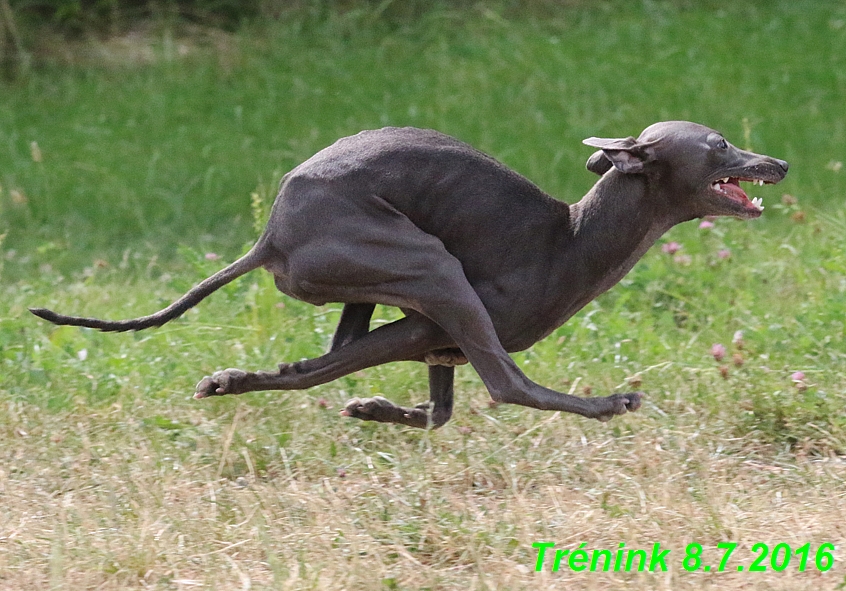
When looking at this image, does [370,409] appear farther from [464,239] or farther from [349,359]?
[464,239]

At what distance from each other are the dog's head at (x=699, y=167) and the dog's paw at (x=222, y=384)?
140cm

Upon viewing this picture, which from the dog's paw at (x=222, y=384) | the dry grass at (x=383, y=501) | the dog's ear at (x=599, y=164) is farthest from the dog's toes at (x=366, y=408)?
the dog's ear at (x=599, y=164)

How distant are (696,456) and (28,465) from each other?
2.47 meters

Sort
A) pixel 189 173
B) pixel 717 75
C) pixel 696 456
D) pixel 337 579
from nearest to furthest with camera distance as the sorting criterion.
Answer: pixel 337 579 → pixel 696 456 → pixel 189 173 → pixel 717 75

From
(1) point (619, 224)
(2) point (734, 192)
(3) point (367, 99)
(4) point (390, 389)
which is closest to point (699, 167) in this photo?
(2) point (734, 192)

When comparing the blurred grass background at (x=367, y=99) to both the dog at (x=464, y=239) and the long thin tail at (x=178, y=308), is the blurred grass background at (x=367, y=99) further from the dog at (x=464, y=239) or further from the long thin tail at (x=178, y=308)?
the dog at (x=464, y=239)

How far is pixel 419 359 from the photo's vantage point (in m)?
4.33

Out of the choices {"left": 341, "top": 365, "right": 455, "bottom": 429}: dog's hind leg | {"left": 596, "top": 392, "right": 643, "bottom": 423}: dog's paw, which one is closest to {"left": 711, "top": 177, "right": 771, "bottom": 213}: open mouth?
{"left": 596, "top": 392, "right": 643, "bottom": 423}: dog's paw

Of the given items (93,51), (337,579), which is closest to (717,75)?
(93,51)

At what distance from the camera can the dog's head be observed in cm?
Result: 408

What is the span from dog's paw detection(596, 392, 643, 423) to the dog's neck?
1.23 ft

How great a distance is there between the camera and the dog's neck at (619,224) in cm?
415

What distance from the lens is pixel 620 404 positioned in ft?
13.6

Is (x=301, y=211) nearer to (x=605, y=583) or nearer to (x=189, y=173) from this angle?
(x=605, y=583)
